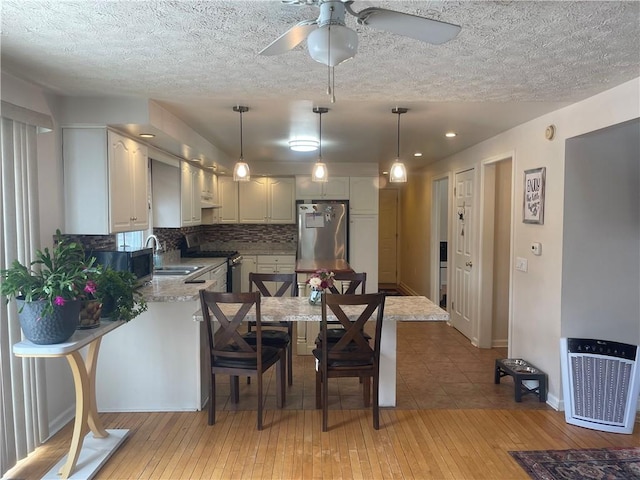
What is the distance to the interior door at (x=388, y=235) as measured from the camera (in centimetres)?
930

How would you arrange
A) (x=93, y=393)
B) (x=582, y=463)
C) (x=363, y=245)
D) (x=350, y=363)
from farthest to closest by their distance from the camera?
(x=363, y=245) < (x=350, y=363) < (x=93, y=393) < (x=582, y=463)

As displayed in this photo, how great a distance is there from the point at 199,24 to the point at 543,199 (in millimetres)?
2902

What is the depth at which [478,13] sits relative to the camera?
168 centimetres

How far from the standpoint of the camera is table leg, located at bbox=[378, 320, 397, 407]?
3285 millimetres

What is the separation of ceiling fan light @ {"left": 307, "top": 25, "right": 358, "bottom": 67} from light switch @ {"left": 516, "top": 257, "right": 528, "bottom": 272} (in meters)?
2.97

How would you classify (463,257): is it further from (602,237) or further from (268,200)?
(268,200)

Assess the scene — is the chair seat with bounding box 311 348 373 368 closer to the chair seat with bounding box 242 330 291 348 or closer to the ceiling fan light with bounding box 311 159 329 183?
the chair seat with bounding box 242 330 291 348

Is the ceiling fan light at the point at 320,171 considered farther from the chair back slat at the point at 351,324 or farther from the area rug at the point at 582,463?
the area rug at the point at 582,463

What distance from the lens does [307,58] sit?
218 cm

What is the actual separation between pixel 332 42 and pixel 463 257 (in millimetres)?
4360

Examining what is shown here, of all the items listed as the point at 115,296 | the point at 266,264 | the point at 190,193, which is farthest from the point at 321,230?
the point at 115,296

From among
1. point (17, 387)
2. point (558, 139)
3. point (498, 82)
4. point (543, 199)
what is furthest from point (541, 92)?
point (17, 387)

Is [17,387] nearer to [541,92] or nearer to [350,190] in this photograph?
[541,92]

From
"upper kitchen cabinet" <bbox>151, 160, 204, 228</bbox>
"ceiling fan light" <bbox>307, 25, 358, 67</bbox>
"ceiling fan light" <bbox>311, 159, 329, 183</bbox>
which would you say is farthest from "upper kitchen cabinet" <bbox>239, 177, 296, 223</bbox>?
"ceiling fan light" <bbox>307, 25, 358, 67</bbox>
